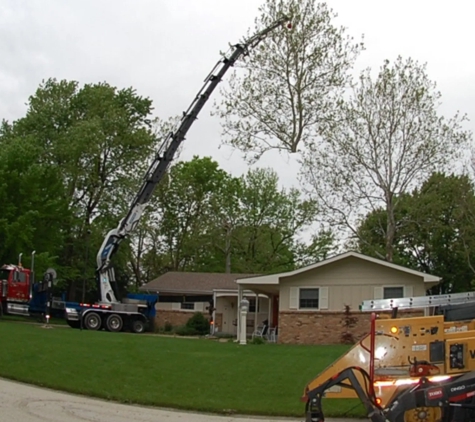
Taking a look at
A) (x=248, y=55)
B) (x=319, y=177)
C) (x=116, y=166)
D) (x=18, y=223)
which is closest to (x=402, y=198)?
(x=319, y=177)

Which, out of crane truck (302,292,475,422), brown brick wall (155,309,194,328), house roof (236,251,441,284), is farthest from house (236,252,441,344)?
crane truck (302,292,475,422)

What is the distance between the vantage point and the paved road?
1117 centimetres

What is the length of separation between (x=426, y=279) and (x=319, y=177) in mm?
5930

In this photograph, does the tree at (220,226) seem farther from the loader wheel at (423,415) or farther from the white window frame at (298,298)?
the loader wheel at (423,415)

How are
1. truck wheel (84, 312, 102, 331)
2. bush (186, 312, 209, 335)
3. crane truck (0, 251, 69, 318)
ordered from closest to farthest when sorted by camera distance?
truck wheel (84, 312, 102, 331)
crane truck (0, 251, 69, 318)
bush (186, 312, 209, 335)

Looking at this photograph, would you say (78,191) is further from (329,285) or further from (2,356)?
(2,356)

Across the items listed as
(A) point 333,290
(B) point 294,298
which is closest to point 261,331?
(B) point 294,298

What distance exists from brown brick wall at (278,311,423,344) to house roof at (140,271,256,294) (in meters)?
10.5

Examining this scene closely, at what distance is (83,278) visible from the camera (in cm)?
4669

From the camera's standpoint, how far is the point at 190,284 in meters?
41.7

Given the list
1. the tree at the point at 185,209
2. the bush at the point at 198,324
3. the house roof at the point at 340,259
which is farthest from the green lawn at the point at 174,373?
the tree at the point at 185,209

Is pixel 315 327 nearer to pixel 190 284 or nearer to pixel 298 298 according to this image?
pixel 298 298

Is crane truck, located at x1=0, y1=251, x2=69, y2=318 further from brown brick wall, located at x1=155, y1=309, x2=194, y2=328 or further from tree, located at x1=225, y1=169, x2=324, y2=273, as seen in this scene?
tree, located at x1=225, y1=169, x2=324, y2=273

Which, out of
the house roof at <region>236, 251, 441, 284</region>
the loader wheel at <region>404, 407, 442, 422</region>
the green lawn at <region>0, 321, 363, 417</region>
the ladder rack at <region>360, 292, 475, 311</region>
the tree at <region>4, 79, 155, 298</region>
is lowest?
the green lawn at <region>0, 321, 363, 417</region>
